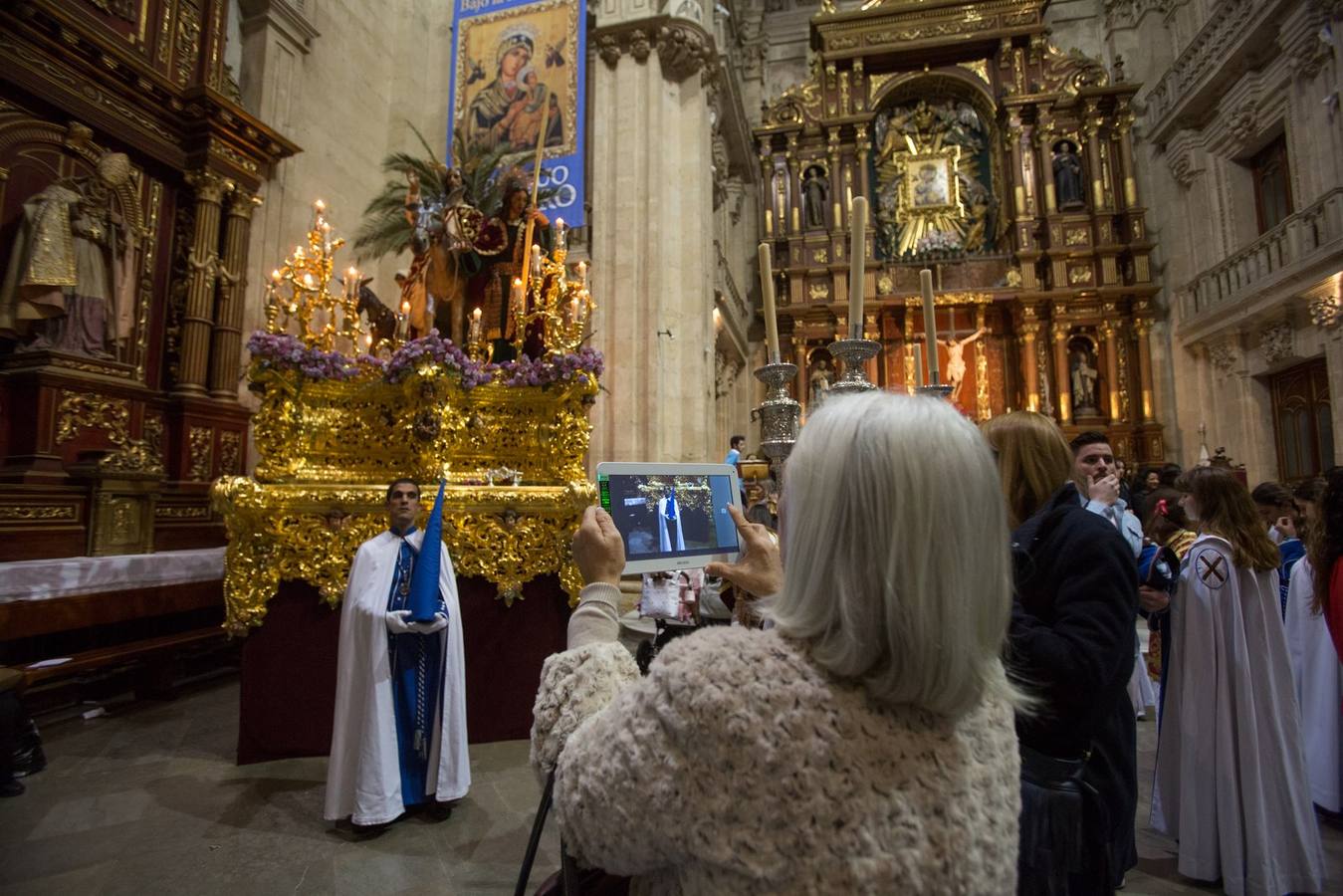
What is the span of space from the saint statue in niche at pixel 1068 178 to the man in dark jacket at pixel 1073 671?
18.4 metres

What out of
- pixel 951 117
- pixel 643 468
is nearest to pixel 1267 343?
pixel 951 117

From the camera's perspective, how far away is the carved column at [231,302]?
695 cm

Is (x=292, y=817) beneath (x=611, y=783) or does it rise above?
beneath

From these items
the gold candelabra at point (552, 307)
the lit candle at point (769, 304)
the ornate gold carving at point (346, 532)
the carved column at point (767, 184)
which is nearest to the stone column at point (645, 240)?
the gold candelabra at point (552, 307)

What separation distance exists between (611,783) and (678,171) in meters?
9.35

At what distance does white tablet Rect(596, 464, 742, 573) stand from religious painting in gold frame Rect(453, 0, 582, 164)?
791cm

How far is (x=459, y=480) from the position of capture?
14.1ft

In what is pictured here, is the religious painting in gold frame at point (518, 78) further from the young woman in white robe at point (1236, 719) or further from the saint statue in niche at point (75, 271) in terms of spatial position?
the young woman in white robe at point (1236, 719)

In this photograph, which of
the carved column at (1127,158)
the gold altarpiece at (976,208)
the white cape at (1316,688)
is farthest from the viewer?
the carved column at (1127,158)

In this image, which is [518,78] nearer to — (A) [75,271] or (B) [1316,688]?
(A) [75,271]

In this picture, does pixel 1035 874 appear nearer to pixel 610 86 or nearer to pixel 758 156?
pixel 610 86

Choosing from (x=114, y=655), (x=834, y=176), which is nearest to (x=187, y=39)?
(x=114, y=655)

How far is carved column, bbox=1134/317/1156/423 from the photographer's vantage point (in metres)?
15.0

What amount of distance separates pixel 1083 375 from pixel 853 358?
17071 millimetres
